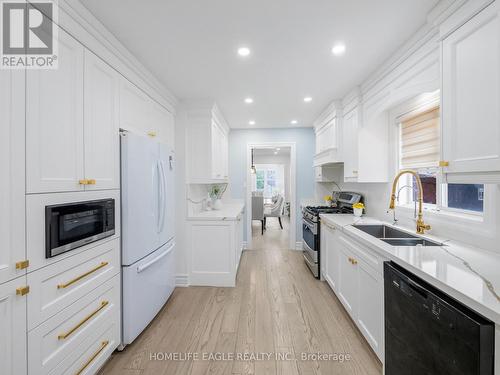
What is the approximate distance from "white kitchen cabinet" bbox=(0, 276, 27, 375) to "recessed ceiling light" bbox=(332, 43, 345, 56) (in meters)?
2.49

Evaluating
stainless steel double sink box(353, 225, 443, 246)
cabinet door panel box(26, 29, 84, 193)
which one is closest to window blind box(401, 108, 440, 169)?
stainless steel double sink box(353, 225, 443, 246)

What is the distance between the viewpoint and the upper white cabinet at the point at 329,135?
300 centimetres

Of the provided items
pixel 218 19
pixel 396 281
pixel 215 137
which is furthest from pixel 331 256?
pixel 218 19

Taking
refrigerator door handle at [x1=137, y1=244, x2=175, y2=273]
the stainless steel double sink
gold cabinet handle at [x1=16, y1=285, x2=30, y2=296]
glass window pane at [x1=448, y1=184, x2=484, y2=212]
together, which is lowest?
refrigerator door handle at [x1=137, y1=244, x2=175, y2=273]

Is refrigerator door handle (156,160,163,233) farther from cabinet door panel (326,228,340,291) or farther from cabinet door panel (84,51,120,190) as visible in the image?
cabinet door panel (326,228,340,291)

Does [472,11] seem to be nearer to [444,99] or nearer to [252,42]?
[444,99]

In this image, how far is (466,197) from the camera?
1.61 metres

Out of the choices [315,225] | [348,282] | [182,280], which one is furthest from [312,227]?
[182,280]

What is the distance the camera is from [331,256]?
2.57m

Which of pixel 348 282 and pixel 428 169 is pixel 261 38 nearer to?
pixel 428 169

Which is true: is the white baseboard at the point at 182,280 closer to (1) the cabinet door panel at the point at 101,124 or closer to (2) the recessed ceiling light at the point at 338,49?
(1) the cabinet door panel at the point at 101,124

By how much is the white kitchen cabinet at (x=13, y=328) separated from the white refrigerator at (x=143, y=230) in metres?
0.72

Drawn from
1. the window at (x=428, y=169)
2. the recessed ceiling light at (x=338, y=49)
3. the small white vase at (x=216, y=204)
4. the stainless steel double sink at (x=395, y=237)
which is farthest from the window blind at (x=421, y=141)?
the small white vase at (x=216, y=204)

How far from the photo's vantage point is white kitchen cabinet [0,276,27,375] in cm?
95
